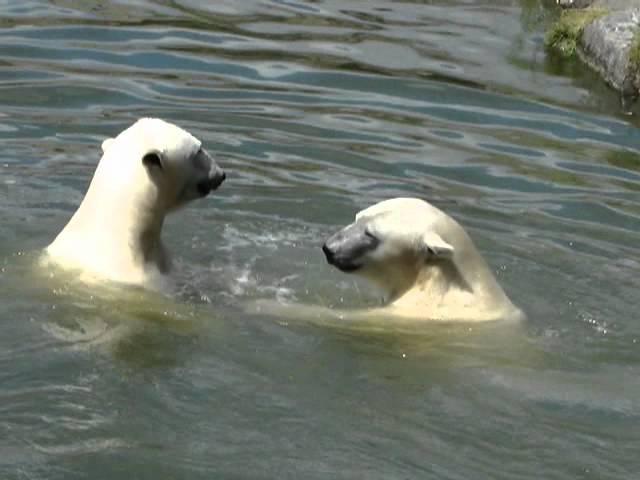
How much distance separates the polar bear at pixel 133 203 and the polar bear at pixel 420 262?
88cm

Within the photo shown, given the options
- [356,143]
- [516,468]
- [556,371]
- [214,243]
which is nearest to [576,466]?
[516,468]

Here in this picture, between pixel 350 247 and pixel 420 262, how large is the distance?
0.38 meters

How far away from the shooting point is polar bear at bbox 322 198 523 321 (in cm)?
753

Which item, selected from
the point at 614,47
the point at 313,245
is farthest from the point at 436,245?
the point at 614,47

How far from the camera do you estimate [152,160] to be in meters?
7.70

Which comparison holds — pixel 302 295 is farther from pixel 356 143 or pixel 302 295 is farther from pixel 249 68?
pixel 249 68

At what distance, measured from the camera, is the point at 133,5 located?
1472cm

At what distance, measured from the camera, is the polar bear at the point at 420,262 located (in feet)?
24.7

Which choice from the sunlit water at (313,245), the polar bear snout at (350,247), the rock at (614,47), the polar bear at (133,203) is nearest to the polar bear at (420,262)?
the polar bear snout at (350,247)

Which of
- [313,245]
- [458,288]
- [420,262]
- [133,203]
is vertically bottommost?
[313,245]

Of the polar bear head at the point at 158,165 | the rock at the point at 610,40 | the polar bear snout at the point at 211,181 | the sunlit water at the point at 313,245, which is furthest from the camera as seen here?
the rock at the point at 610,40

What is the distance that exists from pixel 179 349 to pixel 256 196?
8.93 ft

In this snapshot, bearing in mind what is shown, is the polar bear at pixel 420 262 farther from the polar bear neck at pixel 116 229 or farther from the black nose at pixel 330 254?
the polar bear neck at pixel 116 229

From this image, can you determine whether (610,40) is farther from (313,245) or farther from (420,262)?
(420,262)
